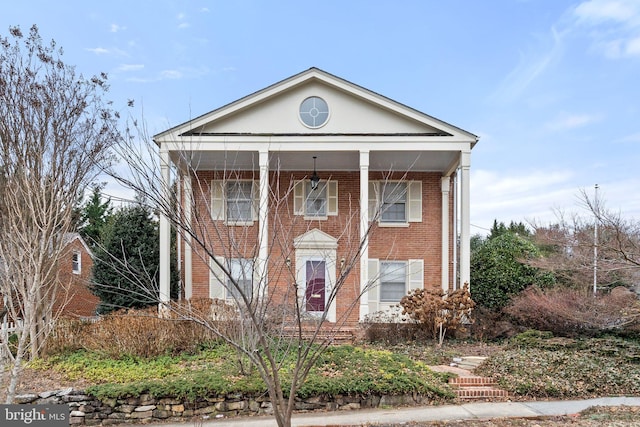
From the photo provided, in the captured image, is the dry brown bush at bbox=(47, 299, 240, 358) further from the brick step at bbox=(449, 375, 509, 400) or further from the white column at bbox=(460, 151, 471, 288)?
the white column at bbox=(460, 151, 471, 288)

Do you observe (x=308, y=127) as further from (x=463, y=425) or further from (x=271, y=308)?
(x=463, y=425)

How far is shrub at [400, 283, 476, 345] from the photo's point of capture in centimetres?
1125

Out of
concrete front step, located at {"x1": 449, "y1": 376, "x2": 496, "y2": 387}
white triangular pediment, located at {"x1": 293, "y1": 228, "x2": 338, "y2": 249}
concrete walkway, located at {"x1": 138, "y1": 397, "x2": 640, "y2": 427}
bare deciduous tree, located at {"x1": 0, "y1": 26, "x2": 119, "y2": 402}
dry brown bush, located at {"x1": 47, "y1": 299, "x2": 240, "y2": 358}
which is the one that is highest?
bare deciduous tree, located at {"x1": 0, "y1": 26, "x2": 119, "y2": 402}

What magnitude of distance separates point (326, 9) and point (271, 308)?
737cm

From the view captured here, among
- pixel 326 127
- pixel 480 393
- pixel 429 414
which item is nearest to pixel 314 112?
pixel 326 127

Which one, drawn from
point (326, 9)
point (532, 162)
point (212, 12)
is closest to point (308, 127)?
point (326, 9)

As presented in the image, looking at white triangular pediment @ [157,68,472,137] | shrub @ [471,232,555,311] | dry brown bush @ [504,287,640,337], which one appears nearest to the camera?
dry brown bush @ [504,287,640,337]

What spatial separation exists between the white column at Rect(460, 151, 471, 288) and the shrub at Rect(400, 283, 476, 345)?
66 centimetres

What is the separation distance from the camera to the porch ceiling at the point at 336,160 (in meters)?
13.1

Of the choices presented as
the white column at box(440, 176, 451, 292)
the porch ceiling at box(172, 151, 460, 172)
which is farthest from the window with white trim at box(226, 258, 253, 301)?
the white column at box(440, 176, 451, 292)

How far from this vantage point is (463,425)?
20.4 ft

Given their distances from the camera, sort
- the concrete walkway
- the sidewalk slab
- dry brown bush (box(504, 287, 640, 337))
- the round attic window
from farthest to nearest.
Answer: the round attic window → dry brown bush (box(504, 287, 640, 337)) → the sidewalk slab → the concrete walkway

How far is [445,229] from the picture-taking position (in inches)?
578

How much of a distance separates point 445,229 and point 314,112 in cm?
592
